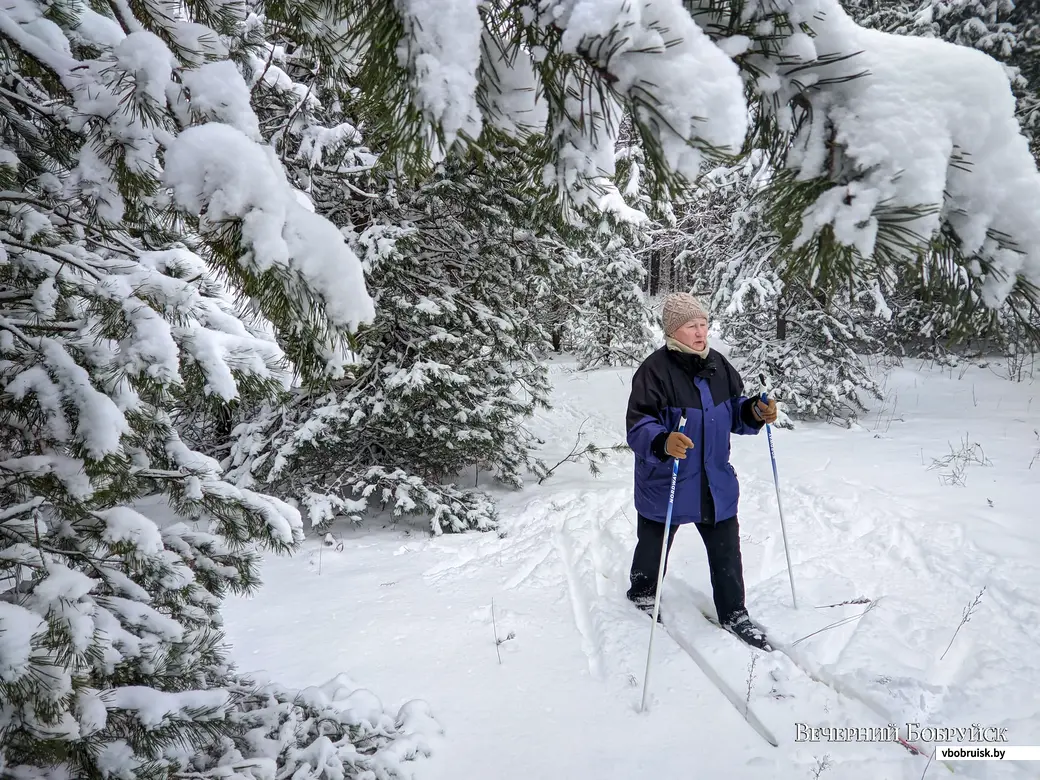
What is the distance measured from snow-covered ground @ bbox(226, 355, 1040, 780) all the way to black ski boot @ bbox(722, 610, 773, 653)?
0.34ft

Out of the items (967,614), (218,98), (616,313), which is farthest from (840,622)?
(616,313)

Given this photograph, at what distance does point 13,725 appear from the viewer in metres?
1.35

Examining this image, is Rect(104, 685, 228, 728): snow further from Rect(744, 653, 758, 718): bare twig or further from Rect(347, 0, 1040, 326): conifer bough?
Rect(744, 653, 758, 718): bare twig

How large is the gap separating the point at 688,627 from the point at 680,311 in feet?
7.19

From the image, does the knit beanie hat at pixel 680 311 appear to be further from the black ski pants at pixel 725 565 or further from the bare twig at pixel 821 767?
the bare twig at pixel 821 767

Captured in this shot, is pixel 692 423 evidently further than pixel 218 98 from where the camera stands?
Yes

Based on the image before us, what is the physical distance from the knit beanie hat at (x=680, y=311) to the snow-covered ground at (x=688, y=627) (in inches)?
82.9

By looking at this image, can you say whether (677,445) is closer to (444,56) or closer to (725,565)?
(725,565)

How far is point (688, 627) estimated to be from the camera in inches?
147

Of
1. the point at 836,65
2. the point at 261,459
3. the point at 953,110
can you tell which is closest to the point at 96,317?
the point at 836,65

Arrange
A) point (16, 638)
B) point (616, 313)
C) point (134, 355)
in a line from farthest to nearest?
1. point (616, 313)
2. point (134, 355)
3. point (16, 638)

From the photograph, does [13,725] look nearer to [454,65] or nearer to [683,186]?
[454,65]

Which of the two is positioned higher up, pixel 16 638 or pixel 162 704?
pixel 16 638

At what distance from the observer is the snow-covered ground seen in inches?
110
